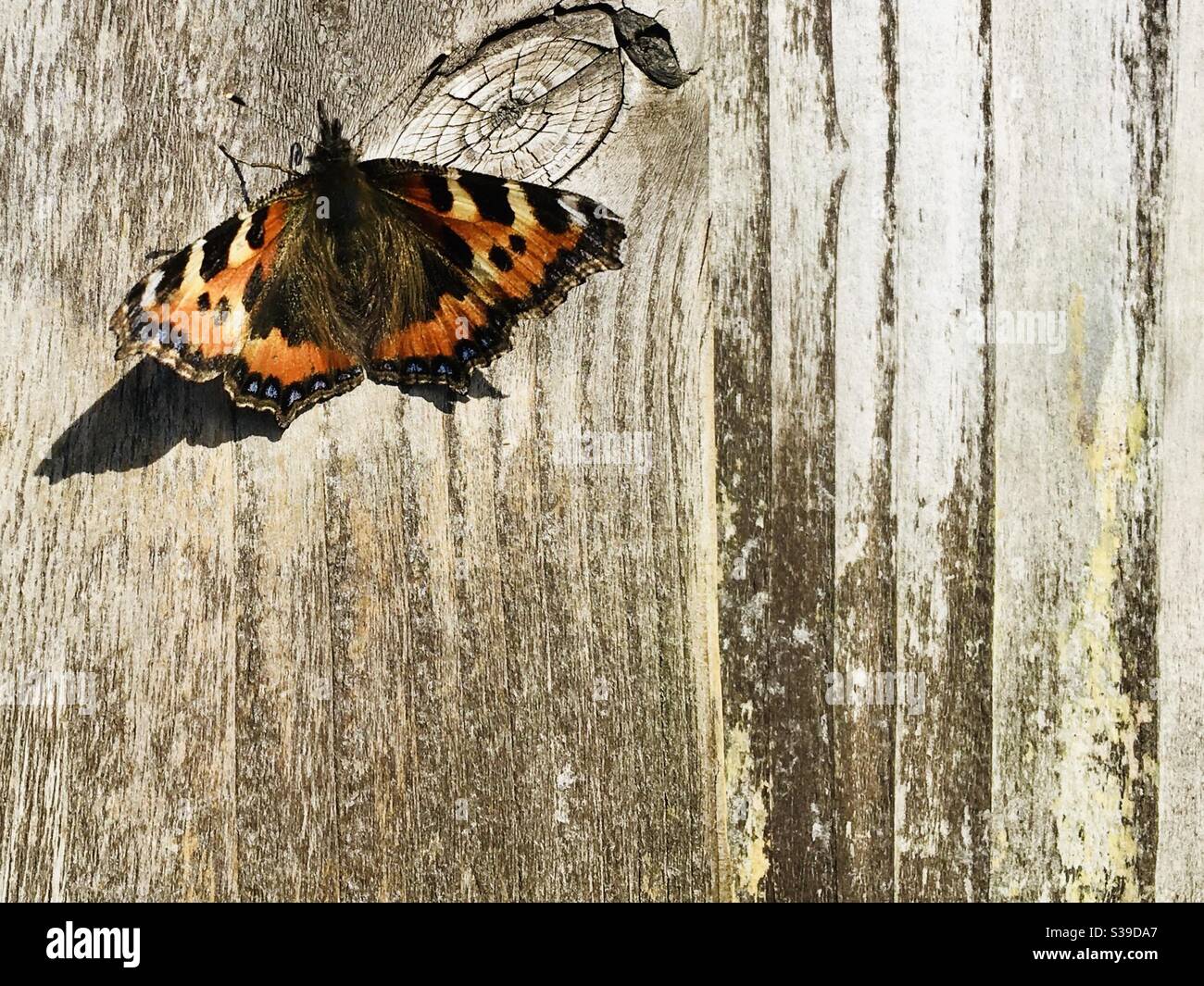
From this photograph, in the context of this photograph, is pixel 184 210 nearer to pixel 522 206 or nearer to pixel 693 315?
pixel 522 206

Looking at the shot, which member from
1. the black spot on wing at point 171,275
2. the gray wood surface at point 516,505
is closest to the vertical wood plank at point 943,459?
the gray wood surface at point 516,505

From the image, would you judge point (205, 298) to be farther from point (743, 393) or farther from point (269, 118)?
point (743, 393)

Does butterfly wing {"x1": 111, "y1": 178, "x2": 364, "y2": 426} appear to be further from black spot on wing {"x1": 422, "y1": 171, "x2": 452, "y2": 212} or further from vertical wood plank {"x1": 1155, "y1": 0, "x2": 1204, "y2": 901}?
vertical wood plank {"x1": 1155, "y1": 0, "x2": 1204, "y2": 901}

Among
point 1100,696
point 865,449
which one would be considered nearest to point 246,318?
point 865,449

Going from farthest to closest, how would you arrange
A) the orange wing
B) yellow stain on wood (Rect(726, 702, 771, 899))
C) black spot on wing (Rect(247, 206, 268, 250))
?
yellow stain on wood (Rect(726, 702, 771, 899)), black spot on wing (Rect(247, 206, 268, 250)), the orange wing

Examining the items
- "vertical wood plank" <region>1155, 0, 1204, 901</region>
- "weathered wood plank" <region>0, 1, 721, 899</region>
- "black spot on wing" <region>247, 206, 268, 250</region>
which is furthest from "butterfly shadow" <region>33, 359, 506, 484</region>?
"vertical wood plank" <region>1155, 0, 1204, 901</region>

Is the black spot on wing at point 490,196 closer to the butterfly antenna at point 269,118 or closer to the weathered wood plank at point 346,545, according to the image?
the weathered wood plank at point 346,545

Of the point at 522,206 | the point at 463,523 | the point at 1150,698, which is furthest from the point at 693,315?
the point at 1150,698
